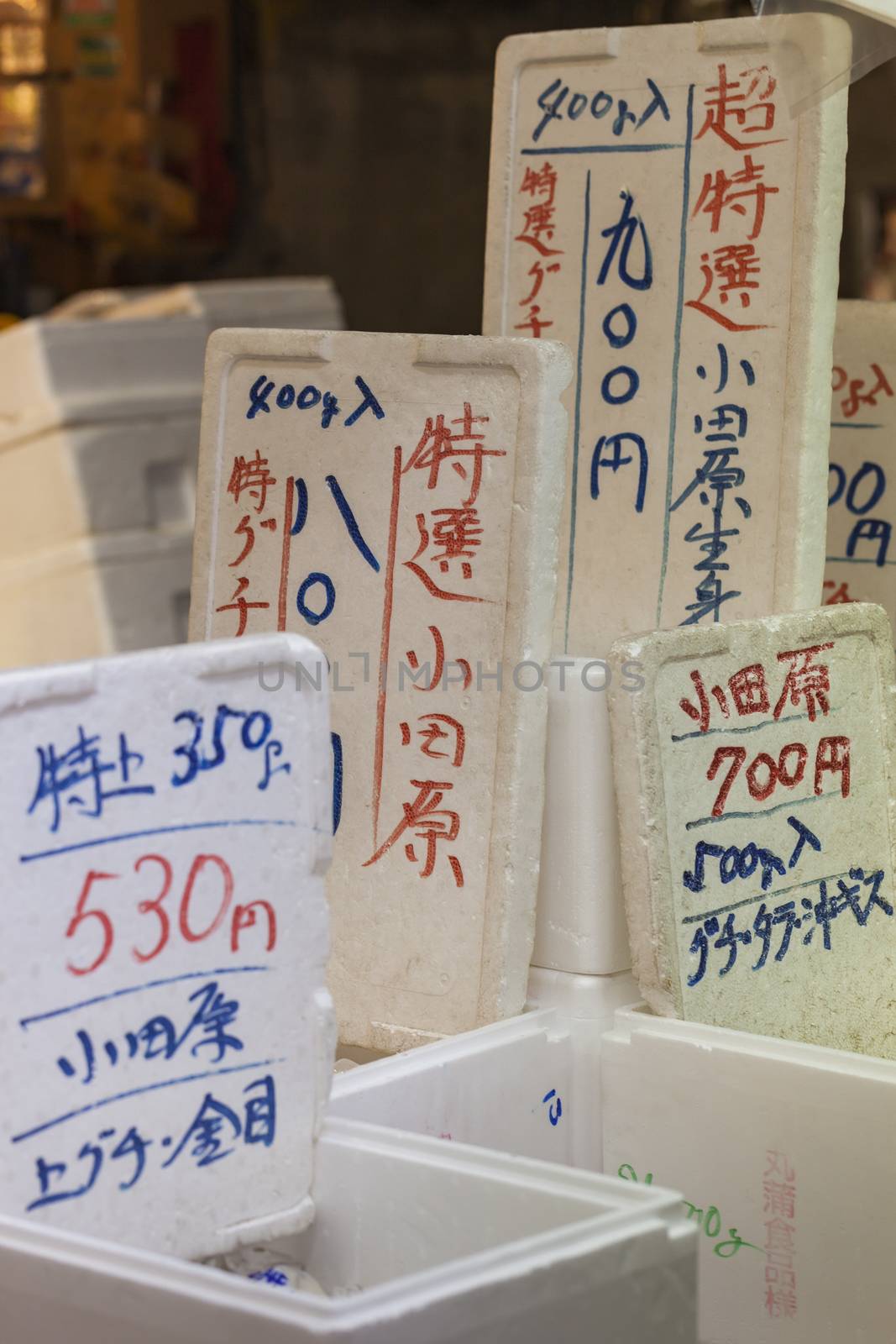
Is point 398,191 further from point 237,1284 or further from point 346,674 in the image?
point 237,1284

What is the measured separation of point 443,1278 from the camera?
1.11m

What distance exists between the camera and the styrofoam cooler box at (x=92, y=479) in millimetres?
3172

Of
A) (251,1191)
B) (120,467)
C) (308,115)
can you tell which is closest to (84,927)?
(251,1191)

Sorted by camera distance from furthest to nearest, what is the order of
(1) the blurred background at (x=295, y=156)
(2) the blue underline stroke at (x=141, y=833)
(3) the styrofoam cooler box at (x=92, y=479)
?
1. (1) the blurred background at (x=295, y=156)
2. (3) the styrofoam cooler box at (x=92, y=479)
3. (2) the blue underline stroke at (x=141, y=833)

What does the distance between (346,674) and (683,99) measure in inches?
27.2

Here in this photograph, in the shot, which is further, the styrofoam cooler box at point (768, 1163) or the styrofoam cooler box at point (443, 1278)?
the styrofoam cooler box at point (768, 1163)

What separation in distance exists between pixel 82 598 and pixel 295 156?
2672 mm

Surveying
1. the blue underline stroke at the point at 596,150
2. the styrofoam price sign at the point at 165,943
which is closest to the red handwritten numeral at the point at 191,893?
the styrofoam price sign at the point at 165,943

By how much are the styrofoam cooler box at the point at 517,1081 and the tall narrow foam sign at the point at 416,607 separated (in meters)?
0.05

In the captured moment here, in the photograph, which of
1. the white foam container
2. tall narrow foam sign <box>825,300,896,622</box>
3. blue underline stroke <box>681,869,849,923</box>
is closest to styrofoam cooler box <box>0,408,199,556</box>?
tall narrow foam sign <box>825,300,896,622</box>

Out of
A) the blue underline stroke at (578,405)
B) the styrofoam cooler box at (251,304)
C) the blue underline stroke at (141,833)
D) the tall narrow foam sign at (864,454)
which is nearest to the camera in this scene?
the blue underline stroke at (141,833)

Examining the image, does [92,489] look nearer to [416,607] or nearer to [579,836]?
[416,607]

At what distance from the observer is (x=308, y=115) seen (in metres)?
5.44

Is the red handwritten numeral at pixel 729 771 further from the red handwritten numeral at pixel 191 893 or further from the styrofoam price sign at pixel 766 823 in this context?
the red handwritten numeral at pixel 191 893
